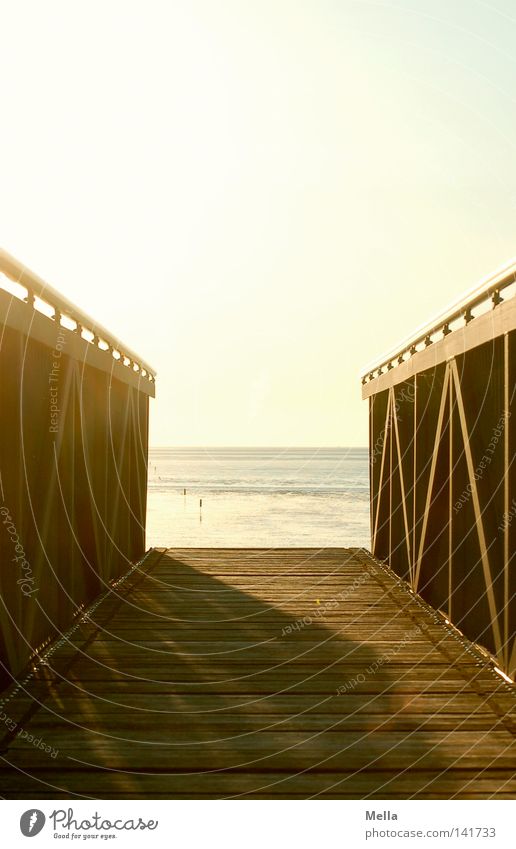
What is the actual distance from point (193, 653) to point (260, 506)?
2782 centimetres

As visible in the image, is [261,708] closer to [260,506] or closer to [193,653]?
[193,653]

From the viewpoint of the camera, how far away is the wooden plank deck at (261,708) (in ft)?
10.6

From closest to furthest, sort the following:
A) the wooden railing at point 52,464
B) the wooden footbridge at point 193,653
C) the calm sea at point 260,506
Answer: the wooden footbridge at point 193,653
the wooden railing at point 52,464
the calm sea at point 260,506

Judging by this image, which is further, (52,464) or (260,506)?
(260,506)

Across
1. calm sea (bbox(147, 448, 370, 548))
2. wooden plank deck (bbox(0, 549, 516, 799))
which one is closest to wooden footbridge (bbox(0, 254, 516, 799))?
wooden plank deck (bbox(0, 549, 516, 799))

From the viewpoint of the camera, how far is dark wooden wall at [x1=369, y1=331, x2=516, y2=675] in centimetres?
435

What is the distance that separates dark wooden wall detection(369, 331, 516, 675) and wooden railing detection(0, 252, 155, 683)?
239 centimetres

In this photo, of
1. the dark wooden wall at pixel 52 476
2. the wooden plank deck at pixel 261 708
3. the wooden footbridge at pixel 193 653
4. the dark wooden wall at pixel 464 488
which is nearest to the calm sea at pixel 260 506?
the dark wooden wall at pixel 464 488

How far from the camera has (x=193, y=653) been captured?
17.1ft
